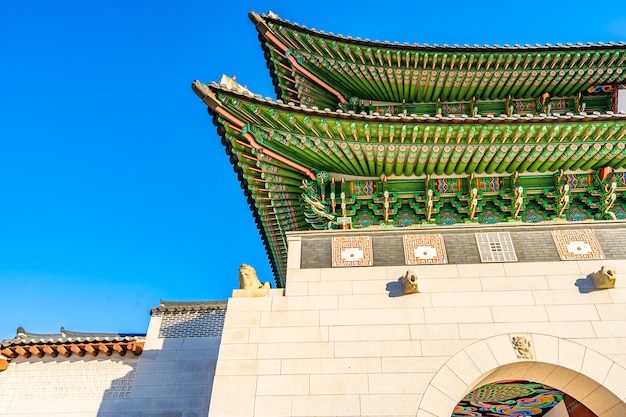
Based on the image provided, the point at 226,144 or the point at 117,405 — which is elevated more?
the point at 226,144

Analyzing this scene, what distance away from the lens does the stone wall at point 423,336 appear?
6656 millimetres

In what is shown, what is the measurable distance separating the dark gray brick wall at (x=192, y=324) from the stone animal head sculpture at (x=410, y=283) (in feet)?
20.6

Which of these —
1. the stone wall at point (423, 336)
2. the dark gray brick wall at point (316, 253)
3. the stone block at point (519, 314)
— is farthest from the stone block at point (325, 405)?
the stone block at point (519, 314)

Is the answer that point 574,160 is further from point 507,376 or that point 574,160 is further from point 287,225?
point 287,225

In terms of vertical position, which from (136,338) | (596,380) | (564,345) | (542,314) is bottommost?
(596,380)

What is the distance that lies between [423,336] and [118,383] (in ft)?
25.0

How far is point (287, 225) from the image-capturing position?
10594mm

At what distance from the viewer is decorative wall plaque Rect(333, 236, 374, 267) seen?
809cm

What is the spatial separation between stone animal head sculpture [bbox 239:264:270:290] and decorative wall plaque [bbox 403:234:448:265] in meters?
2.34

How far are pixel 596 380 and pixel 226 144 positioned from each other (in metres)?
6.77

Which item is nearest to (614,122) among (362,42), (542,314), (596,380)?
(542,314)

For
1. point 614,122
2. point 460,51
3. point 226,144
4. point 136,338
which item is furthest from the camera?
point 136,338

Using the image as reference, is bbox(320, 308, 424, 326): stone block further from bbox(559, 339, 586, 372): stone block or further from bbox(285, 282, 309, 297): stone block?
bbox(559, 339, 586, 372): stone block

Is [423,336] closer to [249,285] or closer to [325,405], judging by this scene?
[325,405]
